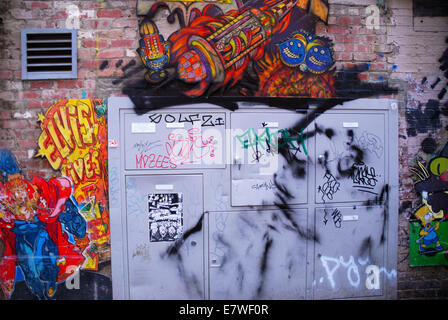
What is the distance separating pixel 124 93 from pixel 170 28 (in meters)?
0.96

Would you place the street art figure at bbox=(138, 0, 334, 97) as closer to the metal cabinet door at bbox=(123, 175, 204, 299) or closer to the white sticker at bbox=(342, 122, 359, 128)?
the white sticker at bbox=(342, 122, 359, 128)

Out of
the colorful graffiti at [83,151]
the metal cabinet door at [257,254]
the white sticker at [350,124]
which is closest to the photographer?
the colorful graffiti at [83,151]

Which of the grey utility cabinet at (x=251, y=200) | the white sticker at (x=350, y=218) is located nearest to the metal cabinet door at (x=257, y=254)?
the grey utility cabinet at (x=251, y=200)

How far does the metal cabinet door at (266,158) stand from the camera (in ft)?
11.1

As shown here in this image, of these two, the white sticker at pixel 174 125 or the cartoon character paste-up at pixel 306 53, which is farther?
the cartoon character paste-up at pixel 306 53

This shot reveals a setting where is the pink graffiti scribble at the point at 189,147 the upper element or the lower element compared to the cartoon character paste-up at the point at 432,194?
upper

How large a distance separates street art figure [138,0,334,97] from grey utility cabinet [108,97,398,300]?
36 centimetres

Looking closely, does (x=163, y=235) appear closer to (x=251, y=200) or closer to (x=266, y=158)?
(x=251, y=200)

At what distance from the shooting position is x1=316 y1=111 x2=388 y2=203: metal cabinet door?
348cm

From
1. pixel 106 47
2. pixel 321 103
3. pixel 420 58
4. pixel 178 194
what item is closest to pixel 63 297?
pixel 178 194

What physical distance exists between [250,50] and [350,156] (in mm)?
1837

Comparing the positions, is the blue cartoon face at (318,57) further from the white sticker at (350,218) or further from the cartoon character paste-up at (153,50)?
the white sticker at (350,218)

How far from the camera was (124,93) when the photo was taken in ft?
10.9

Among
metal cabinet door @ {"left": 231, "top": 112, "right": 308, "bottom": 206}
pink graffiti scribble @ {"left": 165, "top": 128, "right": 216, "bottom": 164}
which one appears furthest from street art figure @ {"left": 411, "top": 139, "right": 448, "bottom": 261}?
pink graffiti scribble @ {"left": 165, "top": 128, "right": 216, "bottom": 164}
